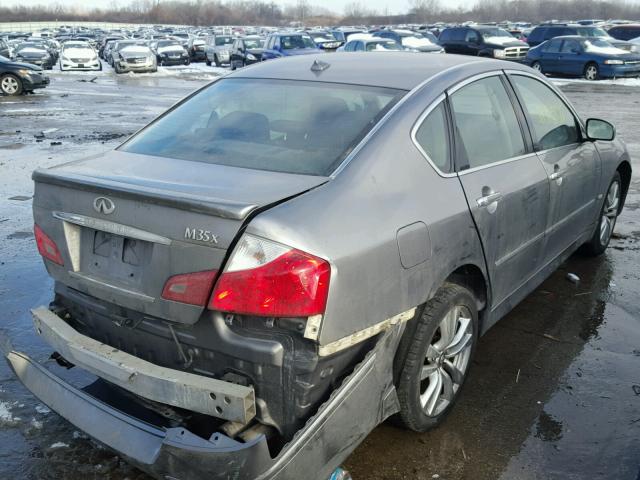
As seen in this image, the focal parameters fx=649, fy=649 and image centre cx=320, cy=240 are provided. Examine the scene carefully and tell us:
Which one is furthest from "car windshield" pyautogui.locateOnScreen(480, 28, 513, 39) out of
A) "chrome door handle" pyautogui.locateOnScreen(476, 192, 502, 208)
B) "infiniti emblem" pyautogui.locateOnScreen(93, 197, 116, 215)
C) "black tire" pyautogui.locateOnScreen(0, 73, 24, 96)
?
"infiniti emblem" pyautogui.locateOnScreen(93, 197, 116, 215)

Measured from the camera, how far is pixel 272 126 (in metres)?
3.20

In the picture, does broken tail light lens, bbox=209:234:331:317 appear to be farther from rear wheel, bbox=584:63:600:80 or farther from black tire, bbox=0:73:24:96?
rear wheel, bbox=584:63:600:80

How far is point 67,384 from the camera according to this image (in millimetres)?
2699

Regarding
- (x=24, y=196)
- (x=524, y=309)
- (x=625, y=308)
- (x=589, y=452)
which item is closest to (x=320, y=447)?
(x=589, y=452)

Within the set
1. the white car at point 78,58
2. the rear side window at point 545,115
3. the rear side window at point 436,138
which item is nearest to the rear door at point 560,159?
the rear side window at point 545,115

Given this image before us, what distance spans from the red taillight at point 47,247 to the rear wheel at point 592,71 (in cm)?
2441

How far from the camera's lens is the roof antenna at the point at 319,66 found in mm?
3578

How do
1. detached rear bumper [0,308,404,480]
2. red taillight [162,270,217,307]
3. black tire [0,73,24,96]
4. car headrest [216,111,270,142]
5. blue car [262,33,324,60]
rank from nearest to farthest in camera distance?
detached rear bumper [0,308,404,480] < red taillight [162,270,217,307] < car headrest [216,111,270,142] < black tire [0,73,24,96] < blue car [262,33,324,60]

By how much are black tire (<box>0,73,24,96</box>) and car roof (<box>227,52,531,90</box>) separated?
59.3 feet

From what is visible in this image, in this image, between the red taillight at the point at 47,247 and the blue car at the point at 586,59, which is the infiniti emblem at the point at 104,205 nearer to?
the red taillight at the point at 47,247

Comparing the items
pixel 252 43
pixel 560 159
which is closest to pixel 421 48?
pixel 252 43

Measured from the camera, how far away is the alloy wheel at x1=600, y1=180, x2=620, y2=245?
5441 millimetres

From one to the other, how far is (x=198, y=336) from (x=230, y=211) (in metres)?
0.50

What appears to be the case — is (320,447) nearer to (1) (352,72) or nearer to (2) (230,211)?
(2) (230,211)
